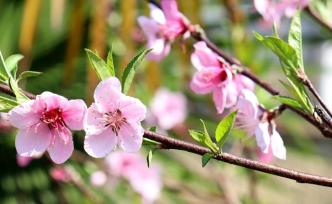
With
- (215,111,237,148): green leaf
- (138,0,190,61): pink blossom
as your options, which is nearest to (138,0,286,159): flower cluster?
(138,0,190,61): pink blossom

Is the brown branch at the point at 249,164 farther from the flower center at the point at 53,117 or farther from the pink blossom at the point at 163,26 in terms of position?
the pink blossom at the point at 163,26

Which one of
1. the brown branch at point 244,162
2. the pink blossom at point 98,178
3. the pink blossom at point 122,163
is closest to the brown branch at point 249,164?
the brown branch at point 244,162

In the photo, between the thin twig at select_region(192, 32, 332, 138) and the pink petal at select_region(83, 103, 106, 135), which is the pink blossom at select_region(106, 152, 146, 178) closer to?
the thin twig at select_region(192, 32, 332, 138)

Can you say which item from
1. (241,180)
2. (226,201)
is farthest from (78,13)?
(241,180)

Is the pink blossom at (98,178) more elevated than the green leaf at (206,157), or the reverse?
the green leaf at (206,157)

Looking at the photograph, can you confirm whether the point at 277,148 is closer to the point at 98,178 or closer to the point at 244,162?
the point at 244,162
